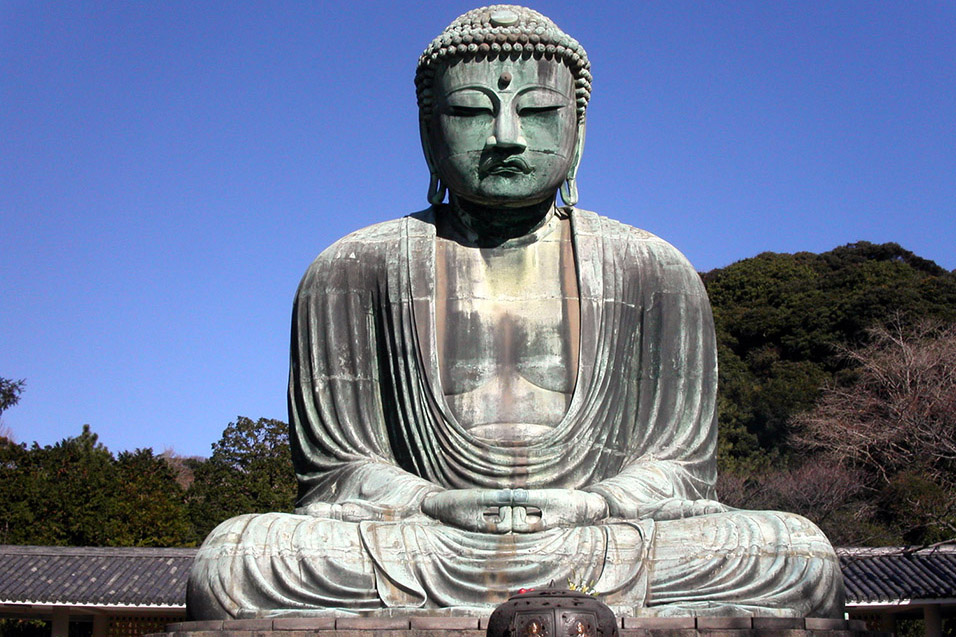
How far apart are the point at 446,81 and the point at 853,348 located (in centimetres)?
3018

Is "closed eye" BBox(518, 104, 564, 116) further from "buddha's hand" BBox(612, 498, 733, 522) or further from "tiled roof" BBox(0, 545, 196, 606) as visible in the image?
"tiled roof" BBox(0, 545, 196, 606)

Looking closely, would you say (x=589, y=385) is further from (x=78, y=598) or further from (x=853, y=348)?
(x=853, y=348)

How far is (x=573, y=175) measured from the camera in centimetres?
897

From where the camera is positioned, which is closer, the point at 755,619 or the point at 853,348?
the point at 755,619

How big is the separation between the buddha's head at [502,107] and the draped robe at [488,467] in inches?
21.0

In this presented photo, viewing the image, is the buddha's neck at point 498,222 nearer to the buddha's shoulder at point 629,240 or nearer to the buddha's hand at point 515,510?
the buddha's shoulder at point 629,240

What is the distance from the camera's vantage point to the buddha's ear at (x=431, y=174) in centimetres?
895

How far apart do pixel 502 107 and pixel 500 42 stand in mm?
452

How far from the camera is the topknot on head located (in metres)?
8.51

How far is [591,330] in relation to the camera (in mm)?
8398

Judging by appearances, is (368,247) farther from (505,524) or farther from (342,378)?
(505,524)

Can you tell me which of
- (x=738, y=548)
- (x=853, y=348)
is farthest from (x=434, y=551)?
(x=853, y=348)

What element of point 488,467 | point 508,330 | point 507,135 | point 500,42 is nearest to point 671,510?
point 488,467

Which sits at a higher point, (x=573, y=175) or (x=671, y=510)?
(x=573, y=175)
